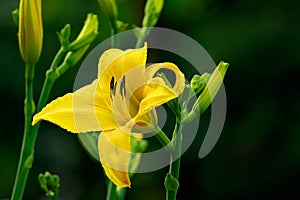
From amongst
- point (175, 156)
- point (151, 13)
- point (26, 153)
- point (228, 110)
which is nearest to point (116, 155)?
point (175, 156)

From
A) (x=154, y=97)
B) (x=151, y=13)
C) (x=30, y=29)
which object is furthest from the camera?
(x=151, y=13)

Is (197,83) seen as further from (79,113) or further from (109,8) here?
(109,8)

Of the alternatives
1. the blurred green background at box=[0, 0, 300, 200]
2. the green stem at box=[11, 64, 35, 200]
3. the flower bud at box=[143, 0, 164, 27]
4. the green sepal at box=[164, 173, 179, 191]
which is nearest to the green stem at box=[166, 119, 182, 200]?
the green sepal at box=[164, 173, 179, 191]

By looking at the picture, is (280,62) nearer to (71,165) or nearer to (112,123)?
(71,165)

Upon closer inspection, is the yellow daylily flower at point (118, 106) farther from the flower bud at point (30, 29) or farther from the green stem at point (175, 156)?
the flower bud at point (30, 29)

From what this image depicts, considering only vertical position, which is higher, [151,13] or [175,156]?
[151,13]

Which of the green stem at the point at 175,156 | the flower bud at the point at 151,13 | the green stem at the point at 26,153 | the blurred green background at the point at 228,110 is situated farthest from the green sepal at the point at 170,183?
the blurred green background at the point at 228,110
